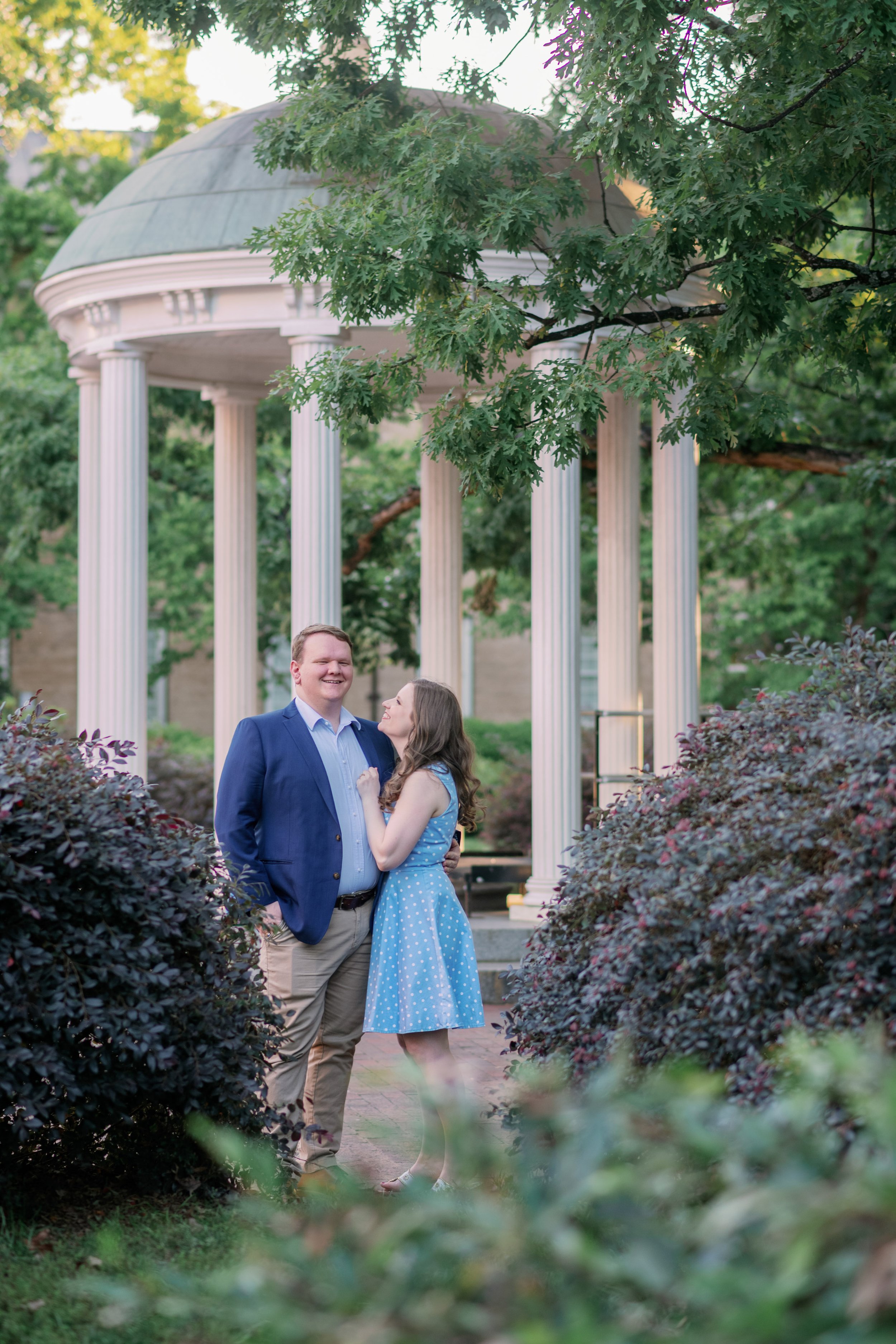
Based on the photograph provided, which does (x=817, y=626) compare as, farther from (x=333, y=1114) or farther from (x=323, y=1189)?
(x=323, y=1189)

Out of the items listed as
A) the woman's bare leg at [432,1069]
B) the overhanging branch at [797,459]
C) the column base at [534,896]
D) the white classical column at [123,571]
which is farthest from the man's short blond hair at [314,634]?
the overhanging branch at [797,459]

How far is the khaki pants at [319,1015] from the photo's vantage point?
17.2 ft

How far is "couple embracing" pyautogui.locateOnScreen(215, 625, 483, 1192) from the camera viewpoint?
5148 millimetres

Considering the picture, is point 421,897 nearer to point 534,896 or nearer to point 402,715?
point 402,715

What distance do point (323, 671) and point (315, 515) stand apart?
19.2ft

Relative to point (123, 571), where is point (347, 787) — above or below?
below

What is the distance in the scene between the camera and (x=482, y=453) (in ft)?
23.4

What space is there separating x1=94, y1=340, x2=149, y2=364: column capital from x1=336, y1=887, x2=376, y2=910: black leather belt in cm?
765

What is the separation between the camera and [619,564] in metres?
12.6

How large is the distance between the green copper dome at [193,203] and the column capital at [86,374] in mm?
833

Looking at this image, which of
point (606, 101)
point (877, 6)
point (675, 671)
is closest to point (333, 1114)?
point (606, 101)

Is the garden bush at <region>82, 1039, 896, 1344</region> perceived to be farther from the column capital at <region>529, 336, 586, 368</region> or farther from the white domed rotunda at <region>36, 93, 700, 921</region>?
the column capital at <region>529, 336, 586, 368</region>

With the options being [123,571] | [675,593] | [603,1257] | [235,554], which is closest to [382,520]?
[235,554]

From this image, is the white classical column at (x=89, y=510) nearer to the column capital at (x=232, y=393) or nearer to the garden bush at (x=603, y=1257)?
the column capital at (x=232, y=393)
